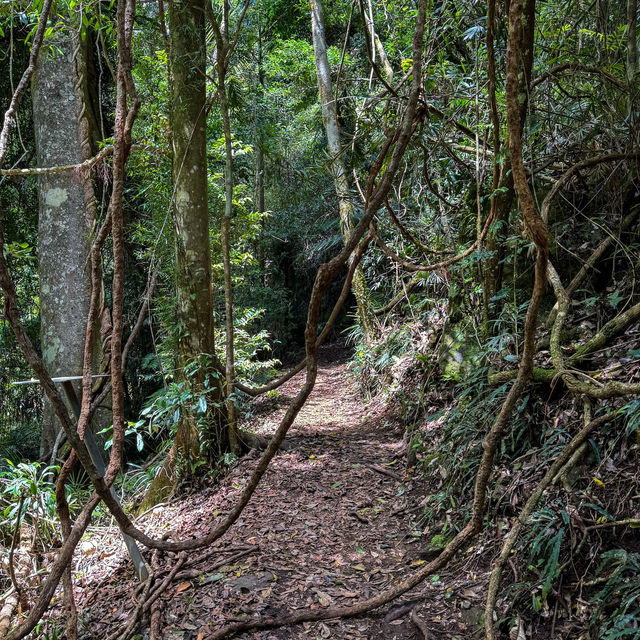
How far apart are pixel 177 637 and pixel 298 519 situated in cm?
117

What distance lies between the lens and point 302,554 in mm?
2832

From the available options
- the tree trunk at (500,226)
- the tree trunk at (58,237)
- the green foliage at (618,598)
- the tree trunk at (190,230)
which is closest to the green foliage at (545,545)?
the green foliage at (618,598)

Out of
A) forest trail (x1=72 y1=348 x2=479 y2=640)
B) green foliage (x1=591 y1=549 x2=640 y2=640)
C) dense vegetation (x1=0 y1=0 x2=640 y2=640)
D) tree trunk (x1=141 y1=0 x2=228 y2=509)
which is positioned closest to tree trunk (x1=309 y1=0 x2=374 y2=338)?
dense vegetation (x1=0 y1=0 x2=640 y2=640)

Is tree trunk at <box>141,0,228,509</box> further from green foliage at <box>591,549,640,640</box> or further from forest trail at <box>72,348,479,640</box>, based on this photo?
green foliage at <box>591,549,640,640</box>

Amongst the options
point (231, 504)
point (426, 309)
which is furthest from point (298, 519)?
point (426, 309)

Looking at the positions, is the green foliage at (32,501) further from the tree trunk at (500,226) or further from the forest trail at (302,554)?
the tree trunk at (500,226)

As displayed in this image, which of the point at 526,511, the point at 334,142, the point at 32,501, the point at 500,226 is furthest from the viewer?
the point at 334,142

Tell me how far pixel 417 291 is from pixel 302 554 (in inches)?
173

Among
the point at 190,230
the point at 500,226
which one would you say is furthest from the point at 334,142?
the point at 500,226

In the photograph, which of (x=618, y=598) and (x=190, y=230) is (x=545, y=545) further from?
(x=190, y=230)

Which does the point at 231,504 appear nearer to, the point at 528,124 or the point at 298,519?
the point at 298,519

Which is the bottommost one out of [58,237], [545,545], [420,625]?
[420,625]

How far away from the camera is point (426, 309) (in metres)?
5.68

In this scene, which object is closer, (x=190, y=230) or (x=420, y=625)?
(x=420, y=625)
